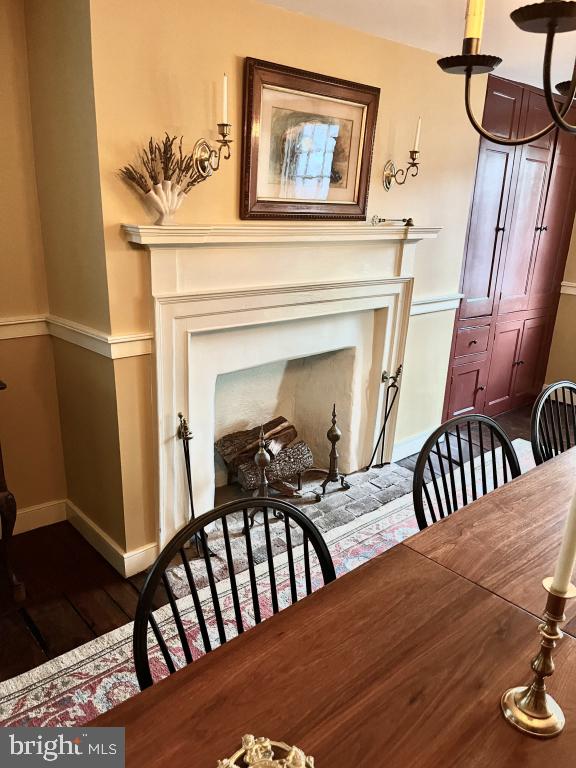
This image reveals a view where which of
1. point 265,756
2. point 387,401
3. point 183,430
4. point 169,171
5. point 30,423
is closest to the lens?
point 265,756

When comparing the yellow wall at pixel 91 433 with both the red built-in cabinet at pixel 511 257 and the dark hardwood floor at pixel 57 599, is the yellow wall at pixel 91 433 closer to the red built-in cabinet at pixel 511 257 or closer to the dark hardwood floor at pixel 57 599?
the dark hardwood floor at pixel 57 599

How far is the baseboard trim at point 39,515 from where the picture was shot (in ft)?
8.43

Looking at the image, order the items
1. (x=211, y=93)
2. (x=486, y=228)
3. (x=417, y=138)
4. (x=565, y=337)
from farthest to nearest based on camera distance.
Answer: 1. (x=565, y=337)
2. (x=486, y=228)
3. (x=417, y=138)
4. (x=211, y=93)

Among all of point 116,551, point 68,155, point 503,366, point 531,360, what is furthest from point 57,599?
point 531,360

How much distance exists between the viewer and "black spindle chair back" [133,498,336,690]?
1209mm

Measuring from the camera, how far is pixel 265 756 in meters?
0.81

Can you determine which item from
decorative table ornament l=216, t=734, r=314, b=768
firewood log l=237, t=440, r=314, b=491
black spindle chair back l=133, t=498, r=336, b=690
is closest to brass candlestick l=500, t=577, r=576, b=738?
decorative table ornament l=216, t=734, r=314, b=768

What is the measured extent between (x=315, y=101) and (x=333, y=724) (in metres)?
2.28

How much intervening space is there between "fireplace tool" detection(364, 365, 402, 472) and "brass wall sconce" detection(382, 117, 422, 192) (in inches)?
39.8

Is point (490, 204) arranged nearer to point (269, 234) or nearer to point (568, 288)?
point (568, 288)

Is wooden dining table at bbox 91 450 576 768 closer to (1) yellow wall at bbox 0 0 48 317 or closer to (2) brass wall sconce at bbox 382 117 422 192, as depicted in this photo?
(1) yellow wall at bbox 0 0 48 317

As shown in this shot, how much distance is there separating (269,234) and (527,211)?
2.31 metres

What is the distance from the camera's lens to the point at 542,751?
0.86 meters

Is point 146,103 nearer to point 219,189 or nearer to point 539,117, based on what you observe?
point 219,189
